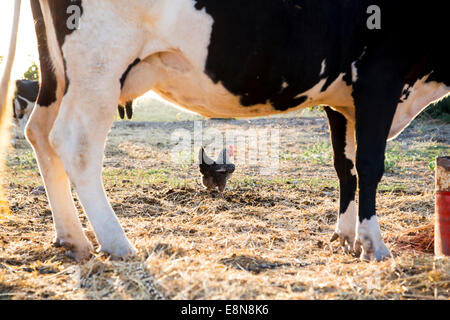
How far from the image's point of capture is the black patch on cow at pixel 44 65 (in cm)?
373

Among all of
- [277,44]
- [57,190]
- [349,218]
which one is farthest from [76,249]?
[349,218]

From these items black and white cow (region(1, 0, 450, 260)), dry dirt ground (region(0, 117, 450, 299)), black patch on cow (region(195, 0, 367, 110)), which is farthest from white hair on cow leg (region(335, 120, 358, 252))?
black patch on cow (region(195, 0, 367, 110))

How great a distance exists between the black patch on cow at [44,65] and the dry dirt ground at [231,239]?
1136mm

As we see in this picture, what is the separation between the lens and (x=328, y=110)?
15.1 ft

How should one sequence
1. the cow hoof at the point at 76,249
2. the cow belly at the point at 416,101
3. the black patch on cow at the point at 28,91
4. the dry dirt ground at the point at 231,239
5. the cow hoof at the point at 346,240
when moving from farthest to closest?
the black patch on cow at the point at 28,91, the cow hoof at the point at 346,240, the cow belly at the point at 416,101, the cow hoof at the point at 76,249, the dry dirt ground at the point at 231,239

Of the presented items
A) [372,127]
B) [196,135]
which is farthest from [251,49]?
[196,135]

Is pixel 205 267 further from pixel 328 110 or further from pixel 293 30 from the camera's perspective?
pixel 328 110

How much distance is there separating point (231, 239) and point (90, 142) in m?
1.73

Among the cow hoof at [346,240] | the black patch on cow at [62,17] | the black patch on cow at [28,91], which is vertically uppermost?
the black patch on cow at [28,91]

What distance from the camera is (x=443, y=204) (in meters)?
3.89

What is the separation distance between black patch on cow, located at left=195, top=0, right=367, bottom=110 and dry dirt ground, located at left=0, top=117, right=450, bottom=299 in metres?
1.26

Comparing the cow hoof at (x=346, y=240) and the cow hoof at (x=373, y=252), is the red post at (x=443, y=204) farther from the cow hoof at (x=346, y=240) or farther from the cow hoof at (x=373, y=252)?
the cow hoof at (x=346, y=240)

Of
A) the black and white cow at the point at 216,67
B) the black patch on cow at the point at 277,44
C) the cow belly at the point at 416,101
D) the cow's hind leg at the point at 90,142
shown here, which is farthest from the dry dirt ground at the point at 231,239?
the black patch on cow at the point at 277,44

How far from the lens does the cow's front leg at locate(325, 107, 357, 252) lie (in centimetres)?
439
